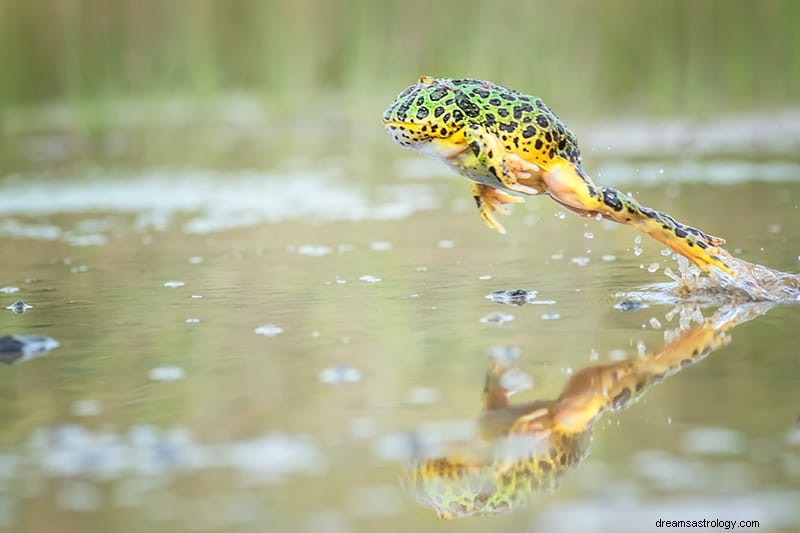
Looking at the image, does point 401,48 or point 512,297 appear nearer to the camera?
point 512,297

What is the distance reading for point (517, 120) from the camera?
6297mm

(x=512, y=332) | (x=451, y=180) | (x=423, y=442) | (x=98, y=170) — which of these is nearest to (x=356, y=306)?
(x=512, y=332)

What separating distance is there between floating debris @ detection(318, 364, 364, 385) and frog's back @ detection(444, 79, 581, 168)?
1.55 meters

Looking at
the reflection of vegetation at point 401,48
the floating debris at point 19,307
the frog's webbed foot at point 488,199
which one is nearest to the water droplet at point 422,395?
the frog's webbed foot at point 488,199

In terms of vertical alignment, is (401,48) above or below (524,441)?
below

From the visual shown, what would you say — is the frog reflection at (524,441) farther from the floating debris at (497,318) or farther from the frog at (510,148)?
the frog at (510,148)

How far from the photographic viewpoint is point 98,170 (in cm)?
1439

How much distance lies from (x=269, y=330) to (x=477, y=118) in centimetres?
126

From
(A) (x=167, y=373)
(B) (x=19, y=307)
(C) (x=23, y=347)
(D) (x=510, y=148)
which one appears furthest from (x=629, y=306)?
(B) (x=19, y=307)

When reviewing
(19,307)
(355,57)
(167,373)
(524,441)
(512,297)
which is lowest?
(355,57)

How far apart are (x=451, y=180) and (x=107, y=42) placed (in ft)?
20.0

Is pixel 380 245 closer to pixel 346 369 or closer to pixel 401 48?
pixel 346 369

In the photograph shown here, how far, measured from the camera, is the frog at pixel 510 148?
6.19 m

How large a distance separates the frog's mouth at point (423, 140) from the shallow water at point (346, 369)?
27.1 inches
